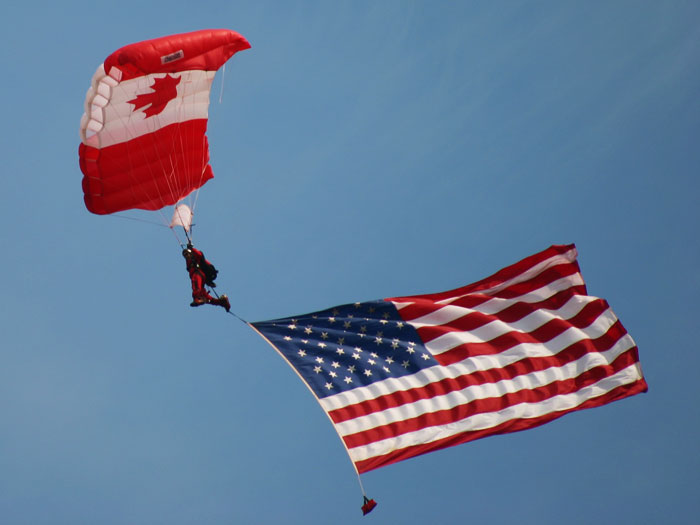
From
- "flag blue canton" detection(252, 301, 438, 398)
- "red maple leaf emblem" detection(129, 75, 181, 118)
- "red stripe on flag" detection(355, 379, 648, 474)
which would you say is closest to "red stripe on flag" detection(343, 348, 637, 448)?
"red stripe on flag" detection(355, 379, 648, 474)

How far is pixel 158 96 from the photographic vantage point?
2052cm

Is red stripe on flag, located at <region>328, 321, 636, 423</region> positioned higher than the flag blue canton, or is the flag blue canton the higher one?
the flag blue canton

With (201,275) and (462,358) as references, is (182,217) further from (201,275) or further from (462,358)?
(462,358)

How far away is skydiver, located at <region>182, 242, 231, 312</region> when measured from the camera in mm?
19117

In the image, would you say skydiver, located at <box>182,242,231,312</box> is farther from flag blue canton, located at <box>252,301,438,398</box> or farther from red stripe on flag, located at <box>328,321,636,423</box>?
red stripe on flag, located at <box>328,321,636,423</box>

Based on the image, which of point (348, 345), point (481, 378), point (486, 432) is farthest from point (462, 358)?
point (348, 345)

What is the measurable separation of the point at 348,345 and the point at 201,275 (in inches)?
123

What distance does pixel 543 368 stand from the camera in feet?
62.0

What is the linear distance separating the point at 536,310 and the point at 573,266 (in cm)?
112

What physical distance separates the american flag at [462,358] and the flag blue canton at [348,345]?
2 centimetres

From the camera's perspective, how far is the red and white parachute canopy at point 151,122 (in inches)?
747

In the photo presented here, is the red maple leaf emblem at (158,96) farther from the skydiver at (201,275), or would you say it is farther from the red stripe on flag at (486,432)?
the red stripe on flag at (486,432)

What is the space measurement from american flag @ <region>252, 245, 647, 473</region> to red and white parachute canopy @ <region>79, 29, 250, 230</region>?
4525mm

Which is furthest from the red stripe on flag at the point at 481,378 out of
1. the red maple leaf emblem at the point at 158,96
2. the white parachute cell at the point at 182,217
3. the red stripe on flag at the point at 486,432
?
the red maple leaf emblem at the point at 158,96
